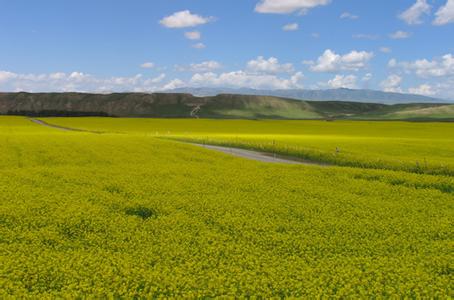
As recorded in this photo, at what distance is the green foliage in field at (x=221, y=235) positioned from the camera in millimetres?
13477

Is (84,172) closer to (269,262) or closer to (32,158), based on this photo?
(32,158)

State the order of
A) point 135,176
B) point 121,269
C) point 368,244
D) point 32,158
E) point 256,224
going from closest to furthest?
point 121,269, point 368,244, point 256,224, point 135,176, point 32,158

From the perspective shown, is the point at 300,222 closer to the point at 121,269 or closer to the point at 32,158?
the point at 121,269

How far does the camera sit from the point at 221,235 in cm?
1778

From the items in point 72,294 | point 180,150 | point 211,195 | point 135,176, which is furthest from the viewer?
point 180,150

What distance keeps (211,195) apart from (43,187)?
10.2 meters

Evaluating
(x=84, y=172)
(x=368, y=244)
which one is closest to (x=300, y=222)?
(x=368, y=244)

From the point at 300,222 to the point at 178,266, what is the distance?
23.3 feet

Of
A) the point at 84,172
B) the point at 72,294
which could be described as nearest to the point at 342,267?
the point at 72,294

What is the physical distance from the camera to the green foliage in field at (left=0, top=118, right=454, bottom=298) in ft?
44.2

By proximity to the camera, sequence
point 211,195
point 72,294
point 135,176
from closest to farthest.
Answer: point 72,294 < point 211,195 < point 135,176

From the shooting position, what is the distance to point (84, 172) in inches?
1215

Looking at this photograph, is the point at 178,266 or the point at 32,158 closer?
the point at 178,266

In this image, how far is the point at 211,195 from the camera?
2430 cm
